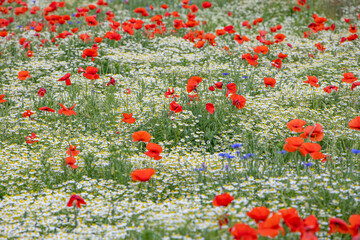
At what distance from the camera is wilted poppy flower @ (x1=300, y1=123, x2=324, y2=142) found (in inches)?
134

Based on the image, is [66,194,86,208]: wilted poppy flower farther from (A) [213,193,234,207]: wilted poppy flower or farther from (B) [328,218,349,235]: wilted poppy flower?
(B) [328,218,349,235]: wilted poppy flower

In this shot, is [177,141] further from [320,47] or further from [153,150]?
[320,47]

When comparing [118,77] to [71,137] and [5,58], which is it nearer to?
[71,137]

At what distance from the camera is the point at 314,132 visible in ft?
11.3

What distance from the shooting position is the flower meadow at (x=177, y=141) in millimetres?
2988

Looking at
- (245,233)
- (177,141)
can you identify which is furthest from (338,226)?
(177,141)

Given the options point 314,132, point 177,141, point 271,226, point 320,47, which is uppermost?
point 320,47

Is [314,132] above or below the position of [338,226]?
above

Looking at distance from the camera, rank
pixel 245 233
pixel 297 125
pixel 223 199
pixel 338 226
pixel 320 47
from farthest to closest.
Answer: pixel 320 47 → pixel 297 125 → pixel 223 199 → pixel 338 226 → pixel 245 233

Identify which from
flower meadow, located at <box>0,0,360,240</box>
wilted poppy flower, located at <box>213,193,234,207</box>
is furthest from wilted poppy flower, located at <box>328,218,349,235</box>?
wilted poppy flower, located at <box>213,193,234,207</box>

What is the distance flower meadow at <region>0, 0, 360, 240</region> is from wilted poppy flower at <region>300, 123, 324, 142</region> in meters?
0.01

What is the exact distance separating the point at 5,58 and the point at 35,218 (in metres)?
5.10

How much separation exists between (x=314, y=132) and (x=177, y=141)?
1.69 meters

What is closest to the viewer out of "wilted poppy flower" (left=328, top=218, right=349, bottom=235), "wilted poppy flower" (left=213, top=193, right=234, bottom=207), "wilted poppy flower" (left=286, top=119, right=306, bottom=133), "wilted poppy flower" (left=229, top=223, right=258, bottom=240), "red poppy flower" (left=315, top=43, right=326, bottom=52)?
"wilted poppy flower" (left=229, top=223, right=258, bottom=240)
